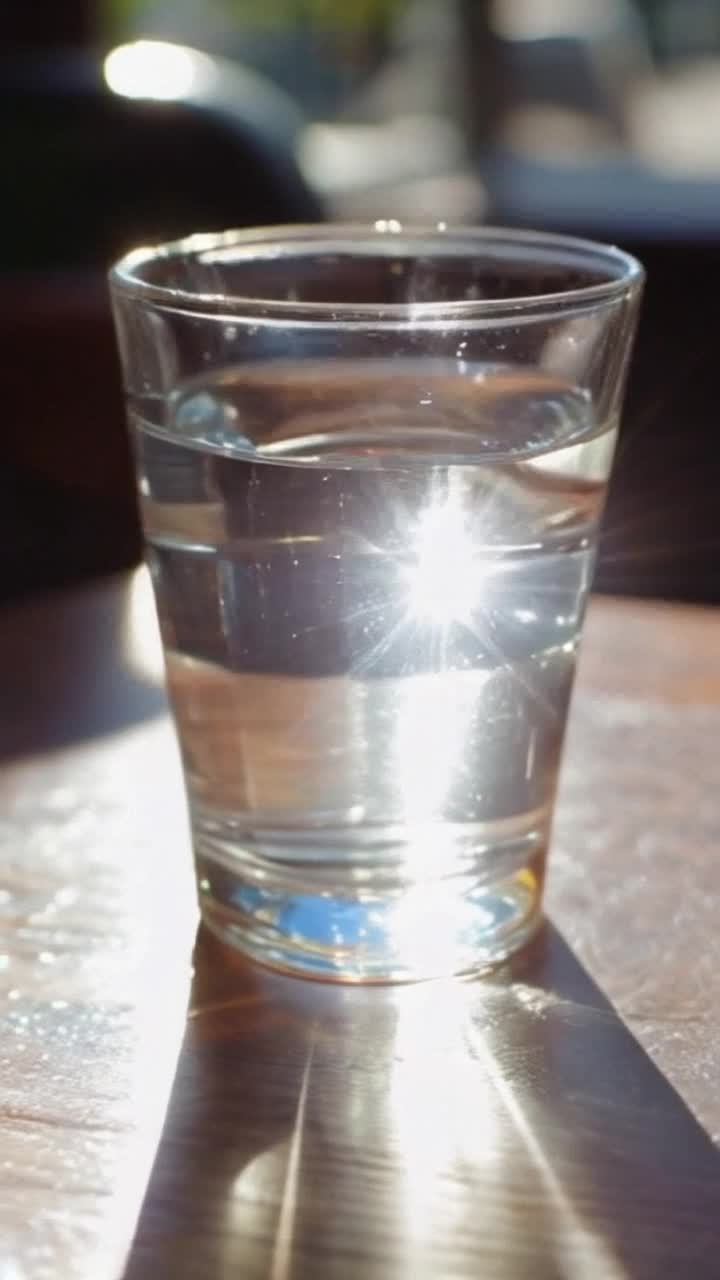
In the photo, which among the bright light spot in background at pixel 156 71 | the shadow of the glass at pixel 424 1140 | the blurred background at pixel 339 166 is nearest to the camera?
the shadow of the glass at pixel 424 1140

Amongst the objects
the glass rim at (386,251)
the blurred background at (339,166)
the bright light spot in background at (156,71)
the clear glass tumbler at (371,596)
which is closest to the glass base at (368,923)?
the clear glass tumbler at (371,596)

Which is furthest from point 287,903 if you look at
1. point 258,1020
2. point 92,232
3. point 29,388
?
point 92,232

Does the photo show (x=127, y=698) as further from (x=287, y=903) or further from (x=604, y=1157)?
(x=604, y=1157)

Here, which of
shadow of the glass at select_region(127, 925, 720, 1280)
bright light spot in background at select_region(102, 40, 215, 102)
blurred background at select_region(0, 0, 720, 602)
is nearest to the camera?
shadow of the glass at select_region(127, 925, 720, 1280)

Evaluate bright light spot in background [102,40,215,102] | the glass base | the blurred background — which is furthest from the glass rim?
bright light spot in background [102,40,215,102]

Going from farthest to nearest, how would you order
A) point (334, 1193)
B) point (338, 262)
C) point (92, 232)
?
1. point (92, 232)
2. point (338, 262)
3. point (334, 1193)

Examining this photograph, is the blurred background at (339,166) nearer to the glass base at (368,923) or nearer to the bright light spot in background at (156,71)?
the bright light spot in background at (156,71)

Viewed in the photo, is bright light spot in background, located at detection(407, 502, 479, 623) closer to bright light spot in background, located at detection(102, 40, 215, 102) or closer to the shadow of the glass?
the shadow of the glass
